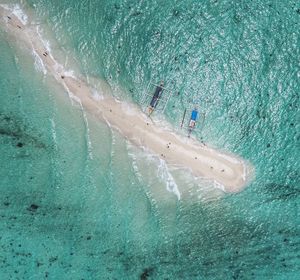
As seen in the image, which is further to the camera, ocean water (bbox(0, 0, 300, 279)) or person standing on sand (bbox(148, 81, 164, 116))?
person standing on sand (bbox(148, 81, 164, 116))

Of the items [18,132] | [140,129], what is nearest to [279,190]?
[140,129]

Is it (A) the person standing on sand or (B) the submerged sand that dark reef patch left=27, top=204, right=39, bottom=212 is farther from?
(A) the person standing on sand

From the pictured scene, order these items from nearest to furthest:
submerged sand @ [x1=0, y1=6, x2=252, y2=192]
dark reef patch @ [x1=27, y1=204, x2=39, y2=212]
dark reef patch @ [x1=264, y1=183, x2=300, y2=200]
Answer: dark reef patch @ [x1=27, y1=204, x2=39, y2=212], submerged sand @ [x1=0, y1=6, x2=252, y2=192], dark reef patch @ [x1=264, y1=183, x2=300, y2=200]

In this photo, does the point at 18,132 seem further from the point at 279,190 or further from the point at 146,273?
the point at 279,190

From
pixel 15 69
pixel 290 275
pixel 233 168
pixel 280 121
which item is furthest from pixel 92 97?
pixel 290 275

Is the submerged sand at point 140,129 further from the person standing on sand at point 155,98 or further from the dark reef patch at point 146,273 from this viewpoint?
the dark reef patch at point 146,273

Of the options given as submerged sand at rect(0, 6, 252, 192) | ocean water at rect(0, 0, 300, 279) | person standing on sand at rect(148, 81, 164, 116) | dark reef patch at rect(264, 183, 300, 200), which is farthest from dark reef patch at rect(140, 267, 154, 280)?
person standing on sand at rect(148, 81, 164, 116)

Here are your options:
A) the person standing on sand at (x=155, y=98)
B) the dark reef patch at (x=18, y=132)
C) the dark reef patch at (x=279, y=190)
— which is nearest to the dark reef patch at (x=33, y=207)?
the dark reef patch at (x=18, y=132)
